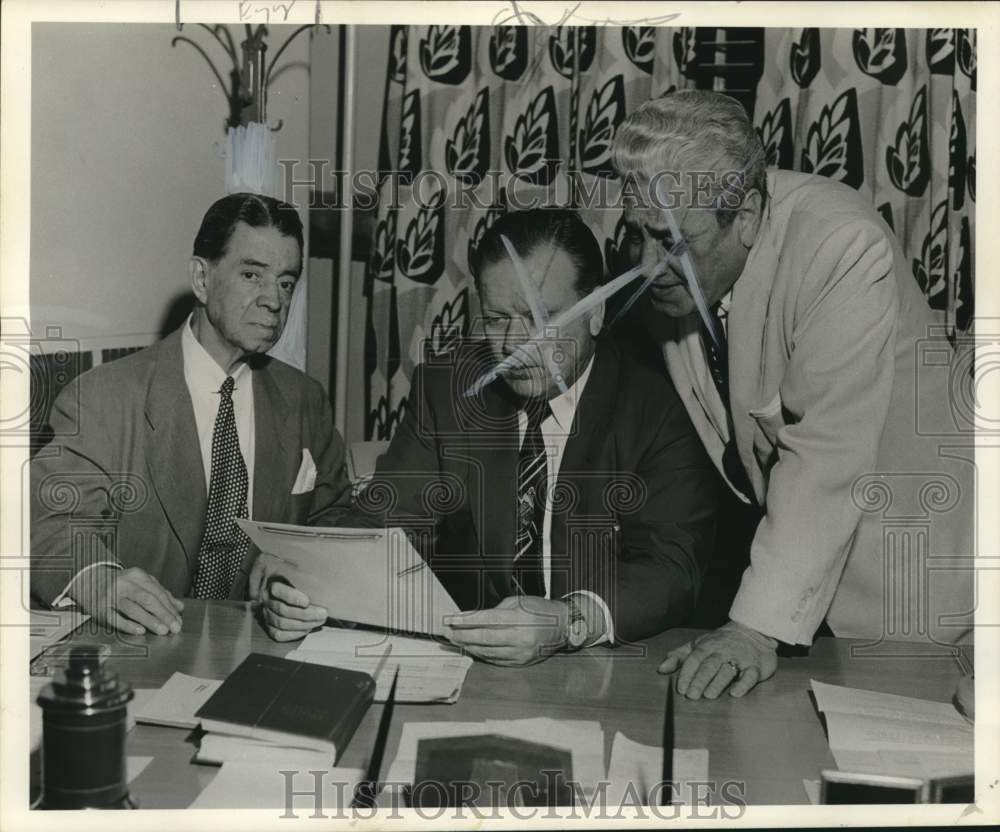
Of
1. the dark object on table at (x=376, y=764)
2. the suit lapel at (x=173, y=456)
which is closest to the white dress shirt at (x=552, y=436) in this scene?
the dark object on table at (x=376, y=764)

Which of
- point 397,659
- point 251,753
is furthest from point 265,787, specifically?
point 397,659

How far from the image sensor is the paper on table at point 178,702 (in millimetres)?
1615

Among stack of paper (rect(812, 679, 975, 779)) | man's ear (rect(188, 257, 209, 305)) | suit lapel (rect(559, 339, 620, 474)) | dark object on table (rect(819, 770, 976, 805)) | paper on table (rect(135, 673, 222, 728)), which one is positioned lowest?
dark object on table (rect(819, 770, 976, 805))

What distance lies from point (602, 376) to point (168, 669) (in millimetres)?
950

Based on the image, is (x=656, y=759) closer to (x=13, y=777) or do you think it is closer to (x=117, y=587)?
(x=117, y=587)

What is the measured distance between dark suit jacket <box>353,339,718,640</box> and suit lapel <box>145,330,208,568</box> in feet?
1.11

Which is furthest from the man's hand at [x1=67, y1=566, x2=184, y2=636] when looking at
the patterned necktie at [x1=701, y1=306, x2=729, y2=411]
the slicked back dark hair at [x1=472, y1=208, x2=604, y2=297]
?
the patterned necktie at [x1=701, y1=306, x2=729, y2=411]

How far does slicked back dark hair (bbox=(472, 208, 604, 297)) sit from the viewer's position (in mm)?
1980

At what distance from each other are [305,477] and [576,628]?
1.98ft

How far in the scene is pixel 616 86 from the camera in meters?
2.00

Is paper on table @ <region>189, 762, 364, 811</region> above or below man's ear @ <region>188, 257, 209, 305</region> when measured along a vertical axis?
below

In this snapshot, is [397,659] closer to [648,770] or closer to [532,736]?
[532,736]

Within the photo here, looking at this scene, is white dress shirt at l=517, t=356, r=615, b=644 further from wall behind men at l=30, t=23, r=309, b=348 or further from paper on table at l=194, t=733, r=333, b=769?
wall behind men at l=30, t=23, r=309, b=348

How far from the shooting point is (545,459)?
1.99 m
